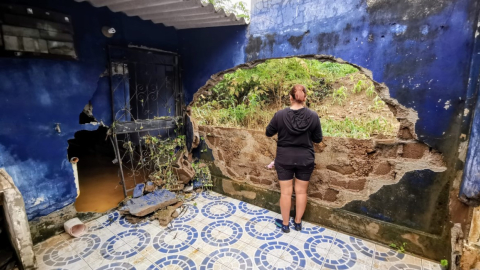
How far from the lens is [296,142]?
297 cm

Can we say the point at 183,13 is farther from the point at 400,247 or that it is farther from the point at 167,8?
the point at 400,247

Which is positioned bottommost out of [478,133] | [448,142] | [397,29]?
[448,142]

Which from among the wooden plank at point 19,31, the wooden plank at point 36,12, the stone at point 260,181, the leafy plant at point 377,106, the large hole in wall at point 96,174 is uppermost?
the wooden plank at point 36,12

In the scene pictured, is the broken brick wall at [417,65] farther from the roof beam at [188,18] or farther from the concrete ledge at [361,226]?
the roof beam at [188,18]

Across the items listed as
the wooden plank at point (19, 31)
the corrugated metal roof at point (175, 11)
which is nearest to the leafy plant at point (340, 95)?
the corrugated metal roof at point (175, 11)

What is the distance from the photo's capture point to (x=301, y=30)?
10.9 ft

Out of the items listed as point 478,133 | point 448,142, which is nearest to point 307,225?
point 448,142

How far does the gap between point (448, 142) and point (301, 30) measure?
2288 mm

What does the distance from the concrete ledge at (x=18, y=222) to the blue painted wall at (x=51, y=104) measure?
1.99ft

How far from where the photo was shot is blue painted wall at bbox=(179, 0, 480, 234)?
239 cm

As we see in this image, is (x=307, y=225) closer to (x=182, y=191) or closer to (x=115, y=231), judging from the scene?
(x=182, y=191)

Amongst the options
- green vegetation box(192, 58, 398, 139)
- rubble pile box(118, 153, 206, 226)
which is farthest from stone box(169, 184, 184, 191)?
green vegetation box(192, 58, 398, 139)

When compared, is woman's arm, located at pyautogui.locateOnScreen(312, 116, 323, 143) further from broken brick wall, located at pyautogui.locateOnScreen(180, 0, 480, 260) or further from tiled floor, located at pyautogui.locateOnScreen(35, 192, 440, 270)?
tiled floor, located at pyautogui.locateOnScreen(35, 192, 440, 270)

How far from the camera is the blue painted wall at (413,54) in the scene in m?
2.39
